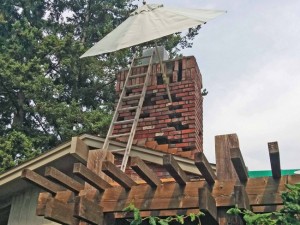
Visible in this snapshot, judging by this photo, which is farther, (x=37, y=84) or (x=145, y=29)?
(x=37, y=84)

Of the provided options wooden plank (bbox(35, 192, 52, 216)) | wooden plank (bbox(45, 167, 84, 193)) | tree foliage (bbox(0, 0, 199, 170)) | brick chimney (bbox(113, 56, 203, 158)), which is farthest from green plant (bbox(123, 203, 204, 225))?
tree foliage (bbox(0, 0, 199, 170))

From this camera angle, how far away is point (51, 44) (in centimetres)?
1817

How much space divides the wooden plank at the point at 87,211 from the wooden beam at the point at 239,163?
1232 mm

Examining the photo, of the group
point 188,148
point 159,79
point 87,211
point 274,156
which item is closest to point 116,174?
point 87,211

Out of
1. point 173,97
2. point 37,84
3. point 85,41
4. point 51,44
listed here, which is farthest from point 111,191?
point 85,41

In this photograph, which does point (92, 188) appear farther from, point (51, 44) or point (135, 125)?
point (51, 44)

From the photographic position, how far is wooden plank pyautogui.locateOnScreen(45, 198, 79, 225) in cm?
389

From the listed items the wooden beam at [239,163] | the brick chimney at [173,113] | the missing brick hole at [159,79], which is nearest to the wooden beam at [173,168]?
the wooden beam at [239,163]

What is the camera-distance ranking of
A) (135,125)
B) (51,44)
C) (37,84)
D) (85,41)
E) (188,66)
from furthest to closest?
1. (85,41)
2. (51,44)
3. (37,84)
4. (188,66)
5. (135,125)

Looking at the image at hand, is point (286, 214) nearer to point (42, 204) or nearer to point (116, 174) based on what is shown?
point (116, 174)

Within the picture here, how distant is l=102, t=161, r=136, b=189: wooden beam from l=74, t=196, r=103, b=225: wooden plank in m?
0.29

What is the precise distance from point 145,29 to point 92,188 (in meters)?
3.70

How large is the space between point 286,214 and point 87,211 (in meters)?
1.56

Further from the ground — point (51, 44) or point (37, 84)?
point (51, 44)
